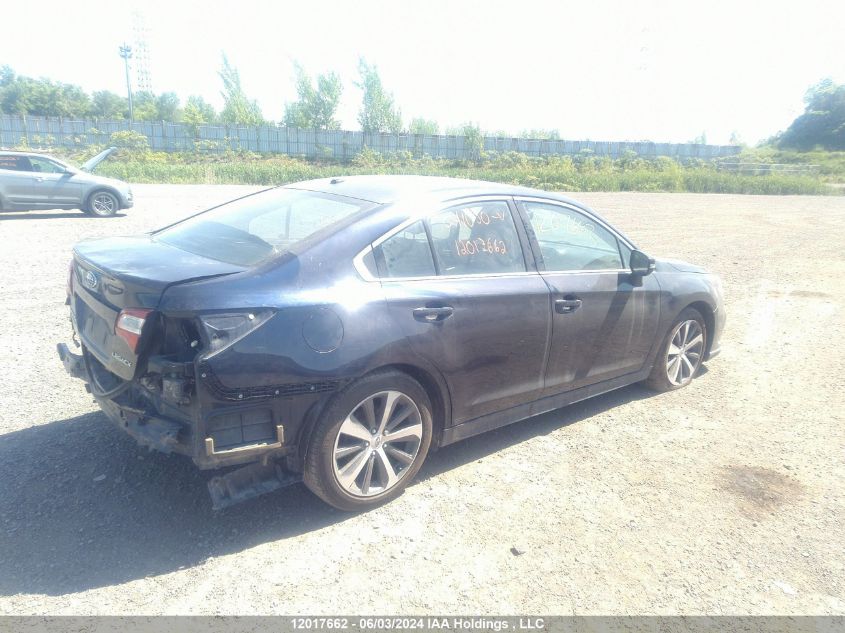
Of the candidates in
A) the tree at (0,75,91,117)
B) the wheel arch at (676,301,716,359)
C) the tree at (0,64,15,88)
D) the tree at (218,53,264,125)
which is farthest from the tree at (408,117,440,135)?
the wheel arch at (676,301,716,359)

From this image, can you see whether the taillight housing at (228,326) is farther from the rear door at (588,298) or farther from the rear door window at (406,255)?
the rear door at (588,298)

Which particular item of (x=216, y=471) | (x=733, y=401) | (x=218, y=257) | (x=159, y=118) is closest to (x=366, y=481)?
(x=216, y=471)

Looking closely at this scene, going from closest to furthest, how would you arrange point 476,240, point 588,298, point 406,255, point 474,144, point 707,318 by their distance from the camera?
point 406,255 < point 476,240 < point 588,298 < point 707,318 < point 474,144

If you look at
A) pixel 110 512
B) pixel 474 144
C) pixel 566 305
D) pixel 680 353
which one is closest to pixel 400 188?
pixel 566 305

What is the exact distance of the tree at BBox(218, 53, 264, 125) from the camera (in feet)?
271

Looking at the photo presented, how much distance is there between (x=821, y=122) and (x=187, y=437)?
9968cm

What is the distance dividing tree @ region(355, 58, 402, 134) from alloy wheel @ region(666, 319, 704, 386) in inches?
3171

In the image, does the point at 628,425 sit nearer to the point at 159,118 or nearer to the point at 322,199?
the point at 322,199

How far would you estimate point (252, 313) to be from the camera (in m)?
2.96

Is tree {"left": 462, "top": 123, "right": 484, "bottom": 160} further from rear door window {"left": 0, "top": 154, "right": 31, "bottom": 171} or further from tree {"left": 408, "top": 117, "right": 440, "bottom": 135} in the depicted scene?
rear door window {"left": 0, "top": 154, "right": 31, "bottom": 171}

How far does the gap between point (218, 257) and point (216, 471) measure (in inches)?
50.5

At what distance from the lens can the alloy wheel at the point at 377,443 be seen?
3.32 m

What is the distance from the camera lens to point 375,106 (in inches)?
3228

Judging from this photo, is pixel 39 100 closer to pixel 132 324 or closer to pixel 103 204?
pixel 103 204
